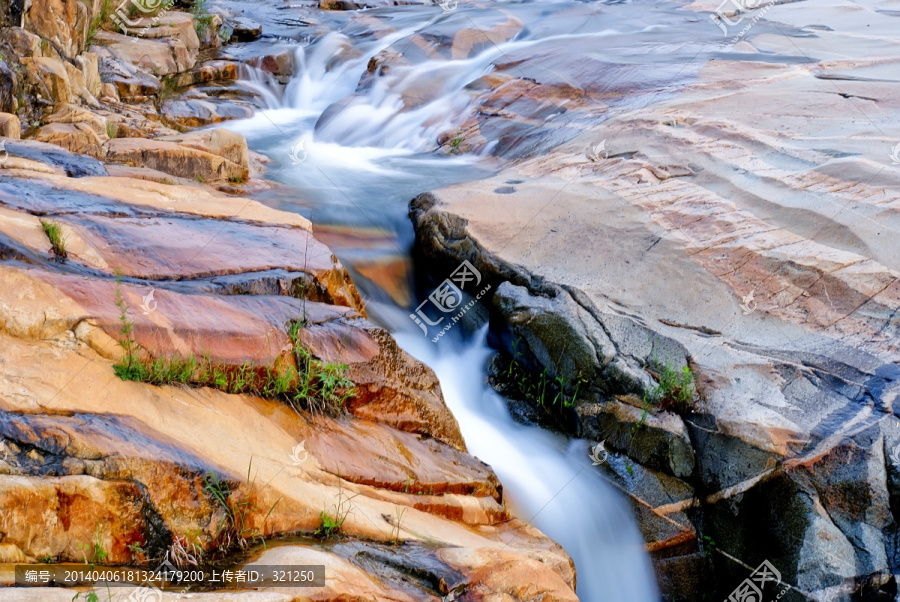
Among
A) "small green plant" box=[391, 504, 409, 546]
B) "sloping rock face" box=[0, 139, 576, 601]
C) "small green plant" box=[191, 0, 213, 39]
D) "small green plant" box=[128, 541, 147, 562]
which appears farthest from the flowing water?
"small green plant" box=[128, 541, 147, 562]

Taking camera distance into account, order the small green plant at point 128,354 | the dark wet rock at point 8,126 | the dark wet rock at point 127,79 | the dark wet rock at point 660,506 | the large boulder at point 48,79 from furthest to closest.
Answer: the dark wet rock at point 127,79
the large boulder at point 48,79
the dark wet rock at point 8,126
the dark wet rock at point 660,506
the small green plant at point 128,354

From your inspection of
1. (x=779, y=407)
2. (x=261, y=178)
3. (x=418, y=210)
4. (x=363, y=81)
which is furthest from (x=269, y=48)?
(x=779, y=407)

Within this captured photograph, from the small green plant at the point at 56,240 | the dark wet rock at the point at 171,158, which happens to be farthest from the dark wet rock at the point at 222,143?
the small green plant at the point at 56,240

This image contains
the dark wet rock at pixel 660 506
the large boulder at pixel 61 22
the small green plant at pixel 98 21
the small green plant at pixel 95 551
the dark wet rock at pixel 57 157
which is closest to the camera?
the small green plant at pixel 95 551

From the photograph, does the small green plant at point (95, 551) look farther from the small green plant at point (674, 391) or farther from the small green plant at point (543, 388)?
the small green plant at point (674, 391)

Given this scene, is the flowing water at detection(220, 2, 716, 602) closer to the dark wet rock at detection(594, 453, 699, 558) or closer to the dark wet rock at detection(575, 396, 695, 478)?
the dark wet rock at detection(594, 453, 699, 558)

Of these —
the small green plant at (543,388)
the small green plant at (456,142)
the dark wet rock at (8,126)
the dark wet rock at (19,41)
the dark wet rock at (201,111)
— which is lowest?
the small green plant at (543,388)

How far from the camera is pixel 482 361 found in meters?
5.49

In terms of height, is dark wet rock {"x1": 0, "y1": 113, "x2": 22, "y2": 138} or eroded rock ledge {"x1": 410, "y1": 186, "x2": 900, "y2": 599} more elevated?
dark wet rock {"x1": 0, "y1": 113, "x2": 22, "y2": 138}

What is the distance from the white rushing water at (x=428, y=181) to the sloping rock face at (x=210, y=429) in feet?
2.09

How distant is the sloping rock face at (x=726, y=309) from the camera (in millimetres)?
3887

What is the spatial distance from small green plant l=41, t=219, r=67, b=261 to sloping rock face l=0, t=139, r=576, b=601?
43 millimetres

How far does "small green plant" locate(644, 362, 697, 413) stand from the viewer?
4336mm

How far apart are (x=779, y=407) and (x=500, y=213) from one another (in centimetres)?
287
